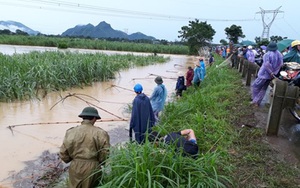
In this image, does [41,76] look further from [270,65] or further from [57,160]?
[270,65]

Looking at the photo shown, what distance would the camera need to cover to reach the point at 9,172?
4750 mm

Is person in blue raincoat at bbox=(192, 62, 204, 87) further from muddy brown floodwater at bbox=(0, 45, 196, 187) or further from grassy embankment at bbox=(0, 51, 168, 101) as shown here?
grassy embankment at bbox=(0, 51, 168, 101)

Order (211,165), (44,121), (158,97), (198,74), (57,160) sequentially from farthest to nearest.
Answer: (198,74) → (44,121) → (158,97) → (57,160) → (211,165)

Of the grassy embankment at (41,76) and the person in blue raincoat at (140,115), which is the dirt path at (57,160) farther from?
the grassy embankment at (41,76)

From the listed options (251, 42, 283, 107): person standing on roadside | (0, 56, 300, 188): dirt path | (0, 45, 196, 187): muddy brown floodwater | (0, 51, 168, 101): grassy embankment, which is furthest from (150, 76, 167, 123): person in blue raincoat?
(0, 51, 168, 101): grassy embankment

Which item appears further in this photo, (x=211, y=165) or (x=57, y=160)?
(x=57, y=160)

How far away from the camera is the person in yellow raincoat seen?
3.21 meters

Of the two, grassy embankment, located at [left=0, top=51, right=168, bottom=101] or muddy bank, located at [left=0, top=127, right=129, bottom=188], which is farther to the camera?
grassy embankment, located at [left=0, top=51, right=168, bottom=101]

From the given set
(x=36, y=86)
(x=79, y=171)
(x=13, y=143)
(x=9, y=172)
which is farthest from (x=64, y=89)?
(x=79, y=171)

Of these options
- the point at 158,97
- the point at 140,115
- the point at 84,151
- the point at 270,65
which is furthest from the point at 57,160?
the point at 270,65

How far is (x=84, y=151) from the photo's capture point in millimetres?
3211

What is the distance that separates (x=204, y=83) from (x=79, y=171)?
8770 mm

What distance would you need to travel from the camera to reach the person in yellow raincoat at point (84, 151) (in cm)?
321

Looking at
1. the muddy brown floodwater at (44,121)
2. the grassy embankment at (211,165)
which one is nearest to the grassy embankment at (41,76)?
the muddy brown floodwater at (44,121)
